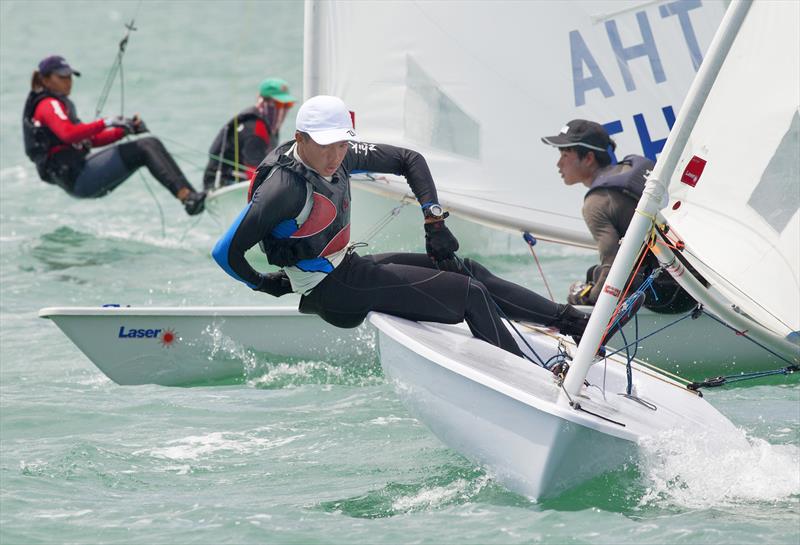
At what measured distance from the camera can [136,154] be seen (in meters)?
7.99

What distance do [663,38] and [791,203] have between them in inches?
99.4

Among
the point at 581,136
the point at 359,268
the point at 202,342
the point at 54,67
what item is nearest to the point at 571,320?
the point at 359,268

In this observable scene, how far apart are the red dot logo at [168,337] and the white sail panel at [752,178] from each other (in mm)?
2398

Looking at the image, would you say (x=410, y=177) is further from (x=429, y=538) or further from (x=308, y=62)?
(x=308, y=62)

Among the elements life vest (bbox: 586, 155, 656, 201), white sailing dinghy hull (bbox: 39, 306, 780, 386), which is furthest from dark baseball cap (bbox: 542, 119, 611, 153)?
white sailing dinghy hull (bbox: 39, 306, 780, 386)

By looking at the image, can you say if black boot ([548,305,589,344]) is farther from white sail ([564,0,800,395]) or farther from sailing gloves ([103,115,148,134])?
sailing gloves ([103,115,148,134])

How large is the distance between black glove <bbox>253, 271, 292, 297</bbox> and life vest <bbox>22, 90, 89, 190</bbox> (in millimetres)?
4316

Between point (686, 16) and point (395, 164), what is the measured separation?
206 cm

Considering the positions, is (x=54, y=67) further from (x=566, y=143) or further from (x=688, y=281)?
(x=688, y=281)

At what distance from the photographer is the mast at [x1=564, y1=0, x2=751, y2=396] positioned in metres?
3.17

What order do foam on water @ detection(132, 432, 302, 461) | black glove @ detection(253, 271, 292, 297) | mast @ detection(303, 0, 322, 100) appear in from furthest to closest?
mast @ detection(303, 0, 322, 100) < foam on water @ detection(132, 432, 302, 461) < black glove @ detection(253, 271, 292, 297)

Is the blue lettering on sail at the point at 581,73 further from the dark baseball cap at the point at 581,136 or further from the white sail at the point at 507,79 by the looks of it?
the dark baseball cap at the point at 581,136

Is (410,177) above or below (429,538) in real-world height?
above

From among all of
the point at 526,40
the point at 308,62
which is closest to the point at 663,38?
the point at 526,40
